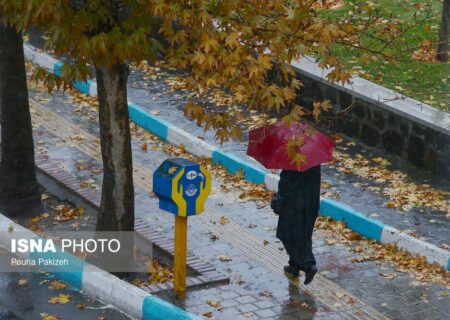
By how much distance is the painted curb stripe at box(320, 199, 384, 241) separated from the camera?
11969 millimetres

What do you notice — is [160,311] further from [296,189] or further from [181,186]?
[296,189]

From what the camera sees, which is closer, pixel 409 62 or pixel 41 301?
pixel 41 301

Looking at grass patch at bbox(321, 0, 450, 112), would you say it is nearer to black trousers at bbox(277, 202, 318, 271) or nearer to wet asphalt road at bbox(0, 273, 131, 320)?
black trousers at bbox(277, 202, 318, 271)

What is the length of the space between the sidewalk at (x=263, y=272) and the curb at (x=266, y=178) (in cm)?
29

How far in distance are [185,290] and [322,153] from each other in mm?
1963

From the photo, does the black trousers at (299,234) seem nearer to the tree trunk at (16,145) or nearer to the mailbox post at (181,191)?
the mailbox post at (181,191)

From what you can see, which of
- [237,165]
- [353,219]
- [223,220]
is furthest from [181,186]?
[237,165]

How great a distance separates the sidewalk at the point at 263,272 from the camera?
10.2m

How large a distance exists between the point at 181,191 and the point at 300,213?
1.40m

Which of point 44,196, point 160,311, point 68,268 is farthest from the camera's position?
point 44,196

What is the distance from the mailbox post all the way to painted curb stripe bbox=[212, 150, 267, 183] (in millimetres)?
3489

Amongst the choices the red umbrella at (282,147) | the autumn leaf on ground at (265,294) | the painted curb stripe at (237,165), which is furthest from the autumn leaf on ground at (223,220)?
the red umbrella at (282,147)

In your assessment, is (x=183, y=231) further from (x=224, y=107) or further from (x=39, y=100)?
(x=39, y=100)

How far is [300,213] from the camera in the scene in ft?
34.8
